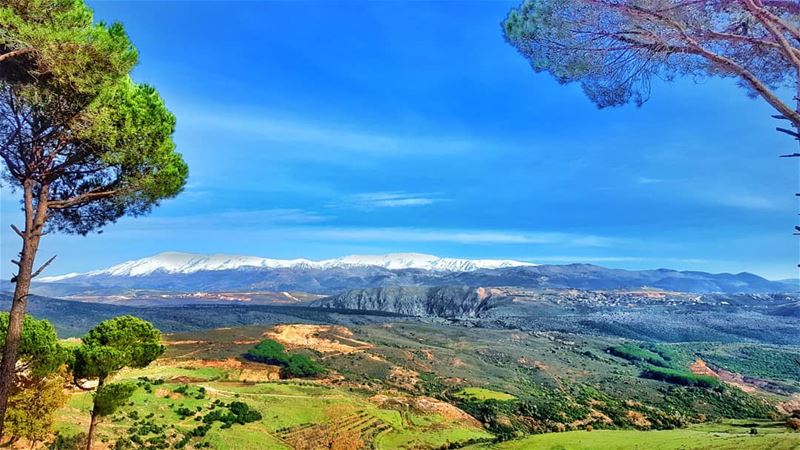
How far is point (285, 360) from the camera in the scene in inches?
2469

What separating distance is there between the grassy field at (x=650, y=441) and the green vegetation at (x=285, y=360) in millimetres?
27568

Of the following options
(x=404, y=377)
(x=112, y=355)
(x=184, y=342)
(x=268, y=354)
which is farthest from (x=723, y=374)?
(x=112, y=355)

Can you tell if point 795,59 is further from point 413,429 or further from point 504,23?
point 413,429

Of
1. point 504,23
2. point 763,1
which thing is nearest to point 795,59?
point 763,1

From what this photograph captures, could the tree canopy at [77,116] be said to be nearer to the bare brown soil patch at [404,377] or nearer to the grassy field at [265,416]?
the grassy field at [265,416]

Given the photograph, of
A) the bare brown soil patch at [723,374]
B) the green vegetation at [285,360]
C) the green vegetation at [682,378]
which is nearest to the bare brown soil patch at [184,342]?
the green vegetation at [285,360]

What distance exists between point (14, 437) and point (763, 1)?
31648mm

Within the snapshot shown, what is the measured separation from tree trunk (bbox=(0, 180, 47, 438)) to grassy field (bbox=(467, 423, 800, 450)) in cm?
3162

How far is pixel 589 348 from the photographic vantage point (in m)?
102

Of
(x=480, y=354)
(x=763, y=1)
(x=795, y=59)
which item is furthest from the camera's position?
(x=480, y=354)

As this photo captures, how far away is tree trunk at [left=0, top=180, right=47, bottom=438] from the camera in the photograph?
1352 cm

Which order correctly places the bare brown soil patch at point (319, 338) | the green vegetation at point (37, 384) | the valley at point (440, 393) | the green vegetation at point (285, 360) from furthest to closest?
1. the bare brown soil patch at point (319, 338)
2. the green vegetation at point (285, 360)
3. the valley at point (440, 393)
4. the green vegetation at point (37, 384)

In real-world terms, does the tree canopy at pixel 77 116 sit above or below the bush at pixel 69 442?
above

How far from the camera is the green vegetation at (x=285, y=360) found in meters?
60.1
